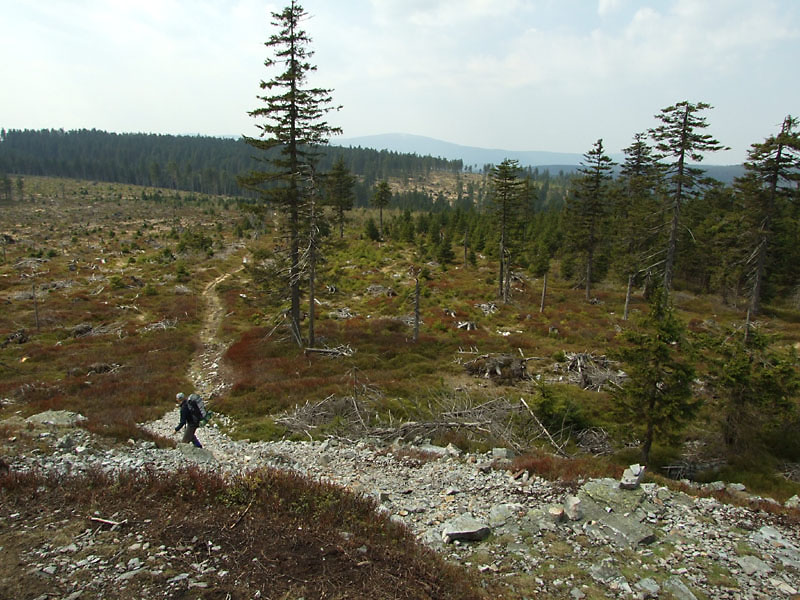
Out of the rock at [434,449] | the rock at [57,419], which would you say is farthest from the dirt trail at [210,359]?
the rock at [434,449]

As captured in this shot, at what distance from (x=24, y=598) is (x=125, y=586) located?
112cm

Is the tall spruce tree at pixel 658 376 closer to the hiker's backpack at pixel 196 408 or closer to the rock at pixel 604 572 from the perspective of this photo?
the rock at pixel 604 572

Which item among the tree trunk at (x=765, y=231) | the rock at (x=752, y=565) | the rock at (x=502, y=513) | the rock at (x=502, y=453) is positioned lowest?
the rock at (x=502, y=453)

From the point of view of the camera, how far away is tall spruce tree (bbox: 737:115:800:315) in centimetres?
2845

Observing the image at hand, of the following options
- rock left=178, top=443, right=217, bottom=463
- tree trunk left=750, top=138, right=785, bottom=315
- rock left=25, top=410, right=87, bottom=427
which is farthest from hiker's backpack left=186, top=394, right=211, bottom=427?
tree trunk left=750, top=138, right=785, bottom=315

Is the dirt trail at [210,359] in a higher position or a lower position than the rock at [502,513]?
lower

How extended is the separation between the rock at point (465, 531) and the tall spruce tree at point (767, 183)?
1319 inches

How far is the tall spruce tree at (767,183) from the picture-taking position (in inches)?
1120

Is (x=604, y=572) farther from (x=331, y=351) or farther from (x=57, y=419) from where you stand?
(x=331, y=351)

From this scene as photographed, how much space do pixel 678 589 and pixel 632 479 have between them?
3.25m

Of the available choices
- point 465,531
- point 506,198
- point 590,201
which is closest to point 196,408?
point 465,531

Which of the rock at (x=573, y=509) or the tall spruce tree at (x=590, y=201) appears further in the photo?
the tall spruce tree at (x=590, y=201)

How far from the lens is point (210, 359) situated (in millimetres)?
24156

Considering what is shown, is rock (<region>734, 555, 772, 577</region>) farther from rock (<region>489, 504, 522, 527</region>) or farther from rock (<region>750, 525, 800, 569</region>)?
rock (<region>489, 504, 522, 527</region>)
